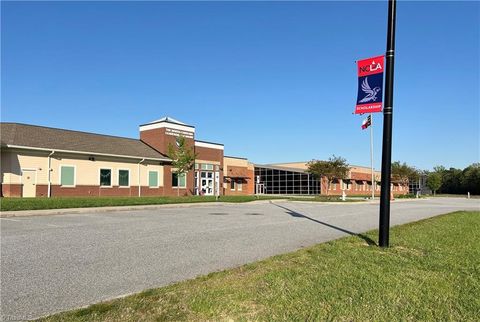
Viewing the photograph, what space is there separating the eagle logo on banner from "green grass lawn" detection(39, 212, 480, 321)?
156 inches

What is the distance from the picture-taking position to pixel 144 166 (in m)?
37.2

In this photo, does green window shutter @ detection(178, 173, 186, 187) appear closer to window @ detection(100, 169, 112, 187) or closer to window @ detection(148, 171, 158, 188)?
window @ detection(148, 171, 158, 188)

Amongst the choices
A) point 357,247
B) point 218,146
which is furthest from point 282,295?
point 218,146

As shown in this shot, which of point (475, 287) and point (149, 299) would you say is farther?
point (475, 287)

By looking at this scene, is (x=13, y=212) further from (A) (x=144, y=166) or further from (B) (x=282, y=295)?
(A) (x=144, y=166)

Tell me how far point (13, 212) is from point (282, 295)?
15.8 m

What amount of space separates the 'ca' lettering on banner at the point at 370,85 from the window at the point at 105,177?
1059 inches

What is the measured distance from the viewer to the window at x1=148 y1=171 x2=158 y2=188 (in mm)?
37713

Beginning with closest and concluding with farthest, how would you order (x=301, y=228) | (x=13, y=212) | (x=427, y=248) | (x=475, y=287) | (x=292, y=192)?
1. (x=475, y=287)
2. (x=427, y=248)
3. (x=301, y=228)
4. (x=13, y=212)
5. (x=292, y=192)

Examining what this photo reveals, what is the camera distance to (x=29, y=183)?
1104 inches

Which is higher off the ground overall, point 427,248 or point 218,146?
point 218,146

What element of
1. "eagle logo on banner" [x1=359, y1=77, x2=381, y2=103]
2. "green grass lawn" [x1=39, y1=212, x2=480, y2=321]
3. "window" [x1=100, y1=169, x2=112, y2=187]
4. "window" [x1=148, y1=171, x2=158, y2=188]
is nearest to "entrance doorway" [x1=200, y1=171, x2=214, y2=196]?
"window" [x1=148, y1=171, x2=158, y2=188]

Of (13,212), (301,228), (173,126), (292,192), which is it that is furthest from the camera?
(292,192)

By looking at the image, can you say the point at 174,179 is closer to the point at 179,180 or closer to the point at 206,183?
the point at 179,180
